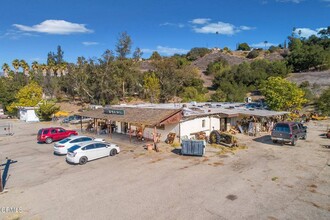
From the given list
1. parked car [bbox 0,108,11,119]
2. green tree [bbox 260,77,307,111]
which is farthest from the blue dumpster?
parked car [bbox 0,108,11,119]

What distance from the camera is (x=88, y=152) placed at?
18984mm

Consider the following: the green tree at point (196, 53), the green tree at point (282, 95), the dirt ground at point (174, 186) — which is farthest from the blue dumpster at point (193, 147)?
the green tree at point (196, 53)

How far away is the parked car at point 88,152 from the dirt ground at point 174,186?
49 centimetres

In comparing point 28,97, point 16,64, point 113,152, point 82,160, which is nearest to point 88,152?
point 82,160

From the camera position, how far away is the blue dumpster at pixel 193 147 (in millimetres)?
19938

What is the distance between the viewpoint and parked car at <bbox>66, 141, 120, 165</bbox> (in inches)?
721

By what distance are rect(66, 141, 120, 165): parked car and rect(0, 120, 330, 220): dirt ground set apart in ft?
→ 1.62

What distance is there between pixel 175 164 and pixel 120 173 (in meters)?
4.07

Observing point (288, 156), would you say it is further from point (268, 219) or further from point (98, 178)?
point (98, 178)

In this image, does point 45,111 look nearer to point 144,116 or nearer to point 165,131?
point 144,116

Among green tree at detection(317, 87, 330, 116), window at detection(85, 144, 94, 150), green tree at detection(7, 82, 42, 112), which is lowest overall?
window at detection(85, 144, 94, 150)

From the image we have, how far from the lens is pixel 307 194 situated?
12703mm

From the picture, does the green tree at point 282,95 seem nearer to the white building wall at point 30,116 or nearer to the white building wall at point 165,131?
the white building wall at point 165,131

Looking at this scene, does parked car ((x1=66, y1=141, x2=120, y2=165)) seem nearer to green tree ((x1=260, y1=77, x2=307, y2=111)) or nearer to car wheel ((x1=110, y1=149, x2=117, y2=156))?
car wheel ((x1=110, y1=149, x2=117, y2=156))
